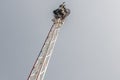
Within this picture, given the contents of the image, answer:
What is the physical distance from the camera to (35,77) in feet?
93.4

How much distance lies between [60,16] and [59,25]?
110 cm

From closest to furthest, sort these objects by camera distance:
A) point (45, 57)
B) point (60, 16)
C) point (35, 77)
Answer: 1. point (35, 77)
2. point (45, 57)
3. point (60, 16)

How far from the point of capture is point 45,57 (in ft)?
101

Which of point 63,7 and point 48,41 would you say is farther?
point 63,7

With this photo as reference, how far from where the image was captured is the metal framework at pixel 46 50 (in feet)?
95.1

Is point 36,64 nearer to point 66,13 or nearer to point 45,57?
point 45,57

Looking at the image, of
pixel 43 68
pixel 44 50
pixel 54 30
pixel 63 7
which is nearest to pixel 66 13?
pixel 63 7

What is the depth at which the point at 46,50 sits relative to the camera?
105 ft

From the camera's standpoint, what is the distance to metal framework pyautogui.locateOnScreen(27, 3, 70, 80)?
29.0 m

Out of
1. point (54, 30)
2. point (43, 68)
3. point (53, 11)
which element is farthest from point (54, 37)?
point (43, 68)

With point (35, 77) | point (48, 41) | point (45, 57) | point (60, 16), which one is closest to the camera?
point (35, 77)

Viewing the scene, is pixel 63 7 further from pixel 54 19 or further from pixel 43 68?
pixel 43 68

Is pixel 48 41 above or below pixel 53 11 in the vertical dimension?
below

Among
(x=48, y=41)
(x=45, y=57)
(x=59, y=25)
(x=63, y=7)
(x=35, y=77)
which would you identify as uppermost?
(x=63, y=7)
